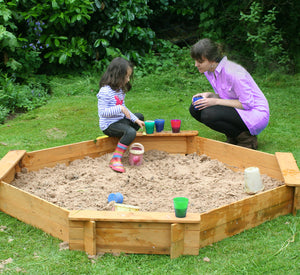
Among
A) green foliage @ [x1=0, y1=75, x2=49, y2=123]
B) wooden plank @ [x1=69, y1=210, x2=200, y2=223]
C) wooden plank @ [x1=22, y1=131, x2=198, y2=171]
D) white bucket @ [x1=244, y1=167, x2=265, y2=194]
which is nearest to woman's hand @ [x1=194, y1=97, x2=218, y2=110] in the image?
wooden plank @ [x1=22, y1=131, x2=198, y2=171]

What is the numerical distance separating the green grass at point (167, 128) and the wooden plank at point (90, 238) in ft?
0.17

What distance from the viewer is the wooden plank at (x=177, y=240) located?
7.79 feet

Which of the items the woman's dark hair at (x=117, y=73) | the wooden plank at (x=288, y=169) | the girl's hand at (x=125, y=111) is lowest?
the wooden plank at (x=288, y=169)

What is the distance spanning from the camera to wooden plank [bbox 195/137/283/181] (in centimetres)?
351

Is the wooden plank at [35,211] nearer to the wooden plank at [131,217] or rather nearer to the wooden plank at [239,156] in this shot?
the wooden plank at [131,217]

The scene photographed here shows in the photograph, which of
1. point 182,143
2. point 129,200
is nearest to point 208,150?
point 182,143

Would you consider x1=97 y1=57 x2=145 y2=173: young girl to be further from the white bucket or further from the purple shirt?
the white bucket

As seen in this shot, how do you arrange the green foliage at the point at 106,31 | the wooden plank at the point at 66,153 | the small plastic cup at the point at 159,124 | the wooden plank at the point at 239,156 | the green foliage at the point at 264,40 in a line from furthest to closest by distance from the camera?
the green foliage at the point at 264,40 → the green foliage at the point at 106,31 → the small plastic cup at the point at 159,124 → the wooden plank at the point at 66,153 → the wooden plank at the point at 239,156

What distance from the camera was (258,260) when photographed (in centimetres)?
236

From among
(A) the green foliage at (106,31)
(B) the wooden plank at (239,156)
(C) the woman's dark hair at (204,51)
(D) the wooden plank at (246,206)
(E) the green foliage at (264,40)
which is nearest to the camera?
(D) the wooden plank at (246,206)

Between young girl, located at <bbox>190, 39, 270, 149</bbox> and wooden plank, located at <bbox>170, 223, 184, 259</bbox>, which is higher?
young girl, located at <bbox>190, 39, 270, 149</bbox>

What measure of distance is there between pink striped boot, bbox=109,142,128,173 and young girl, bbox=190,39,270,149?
0.86 meters

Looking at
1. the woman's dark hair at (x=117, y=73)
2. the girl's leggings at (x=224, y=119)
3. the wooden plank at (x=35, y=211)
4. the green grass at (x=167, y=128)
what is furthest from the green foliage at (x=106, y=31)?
the wooden plank at (x=35, y=211)

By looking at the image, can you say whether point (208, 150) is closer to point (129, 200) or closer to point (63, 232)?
point (129, 200)
